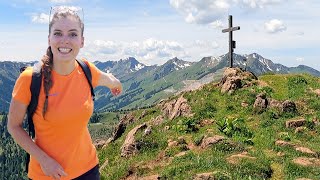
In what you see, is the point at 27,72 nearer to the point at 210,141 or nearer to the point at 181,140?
the point at 210,141

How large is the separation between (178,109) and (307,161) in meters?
12.8

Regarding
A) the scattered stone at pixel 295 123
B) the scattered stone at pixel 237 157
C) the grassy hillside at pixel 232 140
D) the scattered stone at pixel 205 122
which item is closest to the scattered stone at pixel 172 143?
the grassy hillside at pixel 232 140

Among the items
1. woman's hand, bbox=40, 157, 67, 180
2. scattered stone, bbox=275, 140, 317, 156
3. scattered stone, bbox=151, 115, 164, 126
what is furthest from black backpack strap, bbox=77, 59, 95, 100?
scattered stone, bbox=151, 115, 164, 126

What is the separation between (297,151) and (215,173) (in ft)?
19.6

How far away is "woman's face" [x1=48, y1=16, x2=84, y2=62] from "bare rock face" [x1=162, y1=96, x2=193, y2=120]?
843 inches

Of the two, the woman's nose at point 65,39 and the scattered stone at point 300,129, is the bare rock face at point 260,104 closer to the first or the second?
the scattered stone at point 300,129

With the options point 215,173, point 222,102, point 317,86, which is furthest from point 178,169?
point 317,86

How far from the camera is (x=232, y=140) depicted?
19.3 meters

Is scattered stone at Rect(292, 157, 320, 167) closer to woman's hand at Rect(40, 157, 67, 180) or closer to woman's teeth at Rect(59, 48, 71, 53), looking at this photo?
woman's hand at Rect(40, 157, 67, 180)

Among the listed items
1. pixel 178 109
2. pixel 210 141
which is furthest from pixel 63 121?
pixel 178 109

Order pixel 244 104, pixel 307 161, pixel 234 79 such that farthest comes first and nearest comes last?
pixel 234 79, pixel 244 104, pixel 307 161

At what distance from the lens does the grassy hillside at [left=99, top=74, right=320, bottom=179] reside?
15.7 meters

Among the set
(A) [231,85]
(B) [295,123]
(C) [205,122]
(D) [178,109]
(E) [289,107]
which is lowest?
(C) [205,122]

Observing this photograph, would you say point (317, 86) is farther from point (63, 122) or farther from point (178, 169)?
point (63, 122)
